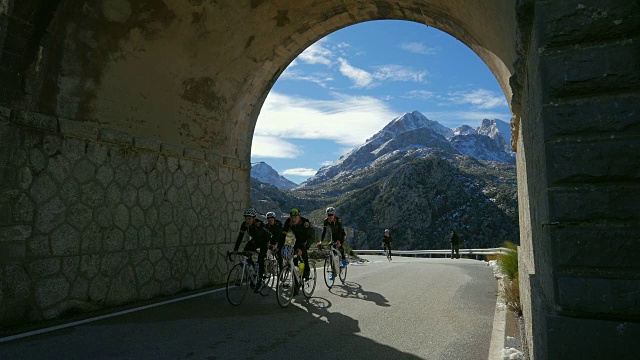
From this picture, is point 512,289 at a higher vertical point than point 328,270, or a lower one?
higher

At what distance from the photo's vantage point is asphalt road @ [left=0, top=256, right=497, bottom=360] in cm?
496

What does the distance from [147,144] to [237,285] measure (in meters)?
3.39

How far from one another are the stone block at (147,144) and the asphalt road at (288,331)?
124 inches

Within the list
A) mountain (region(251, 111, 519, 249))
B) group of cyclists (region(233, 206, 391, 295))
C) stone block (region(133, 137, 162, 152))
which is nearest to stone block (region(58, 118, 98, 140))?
stone block (region(133, 137, 162, 152))

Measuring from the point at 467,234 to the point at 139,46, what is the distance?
65.6 m

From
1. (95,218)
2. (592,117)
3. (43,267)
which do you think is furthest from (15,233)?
→ (592,117)

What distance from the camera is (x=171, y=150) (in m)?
9.14

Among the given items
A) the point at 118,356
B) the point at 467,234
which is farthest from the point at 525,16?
the point at 467,234

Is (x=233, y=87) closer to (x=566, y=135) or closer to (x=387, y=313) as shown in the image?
(x=387, y=313)

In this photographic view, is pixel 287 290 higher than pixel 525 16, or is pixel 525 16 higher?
pixel 525 16

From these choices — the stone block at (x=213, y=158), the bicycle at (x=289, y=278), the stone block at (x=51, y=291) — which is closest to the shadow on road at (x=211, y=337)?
the bicycle at (x=289, y=278)

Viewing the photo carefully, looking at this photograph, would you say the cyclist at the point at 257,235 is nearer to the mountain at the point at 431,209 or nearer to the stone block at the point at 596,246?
the stone block at the point at 596,246

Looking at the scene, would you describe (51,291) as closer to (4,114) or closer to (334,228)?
(4,114)

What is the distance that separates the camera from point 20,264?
248 inches
